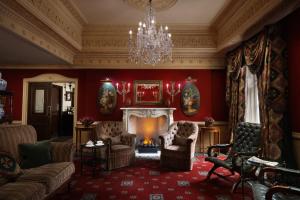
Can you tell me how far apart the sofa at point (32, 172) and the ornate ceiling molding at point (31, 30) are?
6.05ft

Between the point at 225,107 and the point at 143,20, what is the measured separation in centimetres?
384

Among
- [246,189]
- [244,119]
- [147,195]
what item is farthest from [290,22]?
[147,195]

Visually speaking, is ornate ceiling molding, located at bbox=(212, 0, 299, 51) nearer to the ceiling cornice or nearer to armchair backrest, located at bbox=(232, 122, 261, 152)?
the ceiling cornice

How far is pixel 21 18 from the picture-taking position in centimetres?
379

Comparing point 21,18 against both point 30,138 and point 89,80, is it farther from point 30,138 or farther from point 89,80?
point 89,80

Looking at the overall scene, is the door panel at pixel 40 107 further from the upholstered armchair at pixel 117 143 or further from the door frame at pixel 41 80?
the upholstered armchair at pixel 117 143

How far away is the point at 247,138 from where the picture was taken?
3980 mm

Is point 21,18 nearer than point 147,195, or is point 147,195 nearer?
point 147,195

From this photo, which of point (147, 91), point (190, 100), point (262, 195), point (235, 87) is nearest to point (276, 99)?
point (235, 87)

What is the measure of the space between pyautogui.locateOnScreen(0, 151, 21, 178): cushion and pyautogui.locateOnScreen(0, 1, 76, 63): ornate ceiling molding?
222 cm

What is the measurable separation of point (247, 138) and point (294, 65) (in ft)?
5.13

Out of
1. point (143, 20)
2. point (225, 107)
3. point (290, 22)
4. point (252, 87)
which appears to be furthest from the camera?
point (225, 107)

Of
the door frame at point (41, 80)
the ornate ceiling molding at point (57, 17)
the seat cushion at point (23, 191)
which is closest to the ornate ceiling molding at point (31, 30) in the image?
the ornate ceiling molding at point (57, 17)

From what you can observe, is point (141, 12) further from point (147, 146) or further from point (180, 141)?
point (147, 146)
